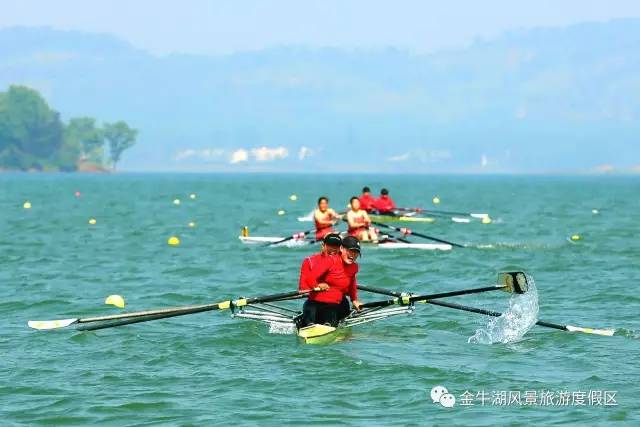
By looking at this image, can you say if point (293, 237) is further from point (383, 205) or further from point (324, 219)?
point (383, 205)

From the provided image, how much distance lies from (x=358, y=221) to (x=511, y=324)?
15.4 m

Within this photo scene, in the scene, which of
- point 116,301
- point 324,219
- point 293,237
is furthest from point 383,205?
point 116,301

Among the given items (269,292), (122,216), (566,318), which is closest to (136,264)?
(269,292)

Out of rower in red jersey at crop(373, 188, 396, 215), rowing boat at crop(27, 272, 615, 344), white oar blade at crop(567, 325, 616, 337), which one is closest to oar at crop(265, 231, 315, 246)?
rower in red jersey at crop(373, 188, 396, 215)

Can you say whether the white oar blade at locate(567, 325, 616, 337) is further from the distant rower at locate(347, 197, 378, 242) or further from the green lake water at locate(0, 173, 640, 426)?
Result: the distant rower at locate(347, 197, 378, 242)

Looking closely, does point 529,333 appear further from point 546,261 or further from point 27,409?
point 546,261

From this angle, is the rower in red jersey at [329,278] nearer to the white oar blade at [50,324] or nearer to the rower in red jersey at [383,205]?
Result: the white oar blade at [50,324]

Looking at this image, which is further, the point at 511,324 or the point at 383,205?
the point at 383,205

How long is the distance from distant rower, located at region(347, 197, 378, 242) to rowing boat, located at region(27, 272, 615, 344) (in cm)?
1401

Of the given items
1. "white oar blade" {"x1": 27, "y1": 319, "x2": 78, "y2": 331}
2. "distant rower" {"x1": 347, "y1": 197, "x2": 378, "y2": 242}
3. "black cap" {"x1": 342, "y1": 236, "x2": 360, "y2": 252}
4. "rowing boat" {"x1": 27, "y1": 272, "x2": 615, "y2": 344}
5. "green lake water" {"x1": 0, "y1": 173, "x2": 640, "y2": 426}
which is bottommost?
"green lake water" {"x1": 0, "y1": 173, "x2": 640, "y2": 426}

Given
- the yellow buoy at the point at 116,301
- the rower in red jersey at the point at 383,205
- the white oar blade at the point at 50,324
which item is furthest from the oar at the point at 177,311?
the rower in red jersey at the point at 383,205

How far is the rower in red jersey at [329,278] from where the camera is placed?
65.4ft

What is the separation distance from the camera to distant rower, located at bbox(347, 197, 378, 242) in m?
35.7

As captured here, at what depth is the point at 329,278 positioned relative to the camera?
65.8 feet
